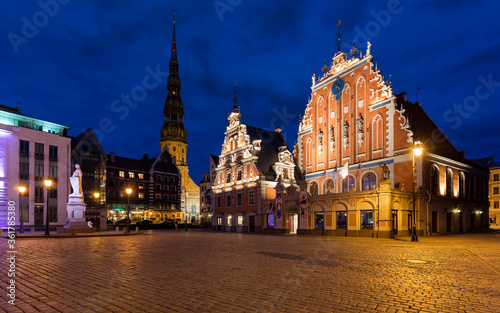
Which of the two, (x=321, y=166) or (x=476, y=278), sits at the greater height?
(x=321, y=166)

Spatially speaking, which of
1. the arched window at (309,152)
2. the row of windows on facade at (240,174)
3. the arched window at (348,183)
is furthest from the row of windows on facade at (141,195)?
the arched window at (348,183)

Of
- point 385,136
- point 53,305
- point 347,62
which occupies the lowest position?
point 53,305

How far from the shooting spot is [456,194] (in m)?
39.8

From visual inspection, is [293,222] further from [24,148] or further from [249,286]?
[24,148]

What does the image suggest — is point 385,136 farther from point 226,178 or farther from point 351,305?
point 351,305

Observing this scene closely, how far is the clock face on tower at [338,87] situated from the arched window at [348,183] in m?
10.2

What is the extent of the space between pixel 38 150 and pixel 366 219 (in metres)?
48.5

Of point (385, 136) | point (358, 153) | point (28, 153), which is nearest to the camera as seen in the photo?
point (385, 136)

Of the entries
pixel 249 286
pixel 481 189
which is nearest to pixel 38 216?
pixel 249 286

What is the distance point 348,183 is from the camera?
3919cm

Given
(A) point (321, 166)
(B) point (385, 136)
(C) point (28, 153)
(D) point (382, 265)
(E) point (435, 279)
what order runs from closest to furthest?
(E) point (435, 279) → (D) point (382, 265) → (B) point (385, 136) → (A) point (321, 166) → (C) point (28, 153)

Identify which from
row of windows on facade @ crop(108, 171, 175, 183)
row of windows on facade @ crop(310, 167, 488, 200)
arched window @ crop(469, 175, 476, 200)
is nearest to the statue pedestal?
row of windows on facade @ crop(310, 167, 488, 200)

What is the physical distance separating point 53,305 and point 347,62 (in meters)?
40.2

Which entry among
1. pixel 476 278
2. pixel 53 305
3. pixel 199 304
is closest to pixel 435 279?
pixel 476 278
